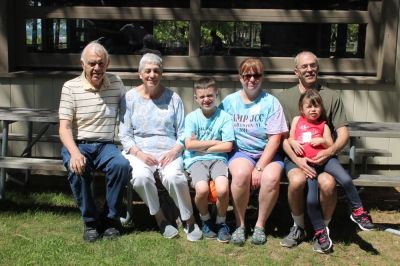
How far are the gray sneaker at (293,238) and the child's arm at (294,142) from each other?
0.56m

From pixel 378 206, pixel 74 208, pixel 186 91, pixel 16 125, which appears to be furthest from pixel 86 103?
pixel 378 206

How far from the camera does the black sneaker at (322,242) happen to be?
3.81m

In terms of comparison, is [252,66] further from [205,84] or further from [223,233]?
[223,233]

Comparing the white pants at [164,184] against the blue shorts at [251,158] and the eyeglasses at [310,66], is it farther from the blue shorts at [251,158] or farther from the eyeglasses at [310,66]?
the eyeglasses at [310,66]

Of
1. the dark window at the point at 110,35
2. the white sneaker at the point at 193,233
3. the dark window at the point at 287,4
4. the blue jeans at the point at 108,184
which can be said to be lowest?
the white sneaker at the point at 193,233

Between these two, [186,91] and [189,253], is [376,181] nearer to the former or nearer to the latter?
[189,253]

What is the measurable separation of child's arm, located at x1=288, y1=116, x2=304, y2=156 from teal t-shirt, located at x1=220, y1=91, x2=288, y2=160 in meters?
0.05

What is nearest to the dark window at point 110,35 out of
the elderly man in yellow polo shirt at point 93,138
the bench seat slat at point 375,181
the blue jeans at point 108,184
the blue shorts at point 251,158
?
the elderly man in yellow polo shirt at point 93,138

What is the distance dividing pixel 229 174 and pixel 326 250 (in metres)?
0.90

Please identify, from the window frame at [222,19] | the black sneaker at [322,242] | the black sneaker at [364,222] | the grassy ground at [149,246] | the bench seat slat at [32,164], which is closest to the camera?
the grassy ground at [149,246]

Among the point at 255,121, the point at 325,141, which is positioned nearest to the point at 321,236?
the point at 325,141

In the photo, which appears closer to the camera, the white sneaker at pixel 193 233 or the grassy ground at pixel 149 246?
the grassy ground at pixel 149 246

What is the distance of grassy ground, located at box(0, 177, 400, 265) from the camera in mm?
3660

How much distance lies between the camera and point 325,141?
395 cm
